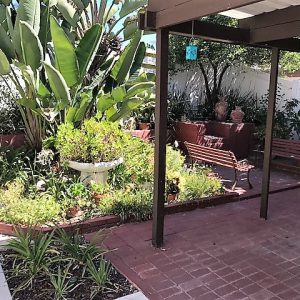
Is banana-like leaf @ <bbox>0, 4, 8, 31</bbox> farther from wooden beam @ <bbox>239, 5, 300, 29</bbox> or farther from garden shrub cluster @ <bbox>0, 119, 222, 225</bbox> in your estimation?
wooden beam @ <bbox>239, 5, 300, 29</bbox>

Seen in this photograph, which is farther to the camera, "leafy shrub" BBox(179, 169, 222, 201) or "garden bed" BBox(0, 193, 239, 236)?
"leafy shrub" BBox(179, 169, 222, 201)

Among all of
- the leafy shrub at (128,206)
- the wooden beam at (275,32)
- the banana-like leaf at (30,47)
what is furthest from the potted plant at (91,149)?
the wooden beam at (275,32)

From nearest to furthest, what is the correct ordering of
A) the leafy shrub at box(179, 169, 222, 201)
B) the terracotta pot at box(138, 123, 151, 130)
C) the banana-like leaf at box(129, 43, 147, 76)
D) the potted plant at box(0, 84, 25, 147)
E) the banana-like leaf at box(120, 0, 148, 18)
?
the leafy shrub at box(179, 169, 222, 201) < the banana-like leaf at box(120, 0, 148, 18) < the potted plant at box(0, 84, 25, 147) < the banana-like leaf at box(129, 43, 147, 76) < the terracotta pot at box(138, 123, 151, 130)

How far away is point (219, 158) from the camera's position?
19.4ft

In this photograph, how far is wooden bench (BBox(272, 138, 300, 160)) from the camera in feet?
23.3

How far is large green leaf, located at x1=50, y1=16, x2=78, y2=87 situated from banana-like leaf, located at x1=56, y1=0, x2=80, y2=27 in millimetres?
1103

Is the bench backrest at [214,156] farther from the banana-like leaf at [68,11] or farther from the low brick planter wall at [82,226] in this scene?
the banana-like leaf at [68,11]

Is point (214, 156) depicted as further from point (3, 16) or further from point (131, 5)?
point (3, 16)

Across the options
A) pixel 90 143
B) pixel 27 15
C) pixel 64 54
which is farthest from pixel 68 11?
pixel 90 143

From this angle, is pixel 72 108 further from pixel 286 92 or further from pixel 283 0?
pixel 286 92

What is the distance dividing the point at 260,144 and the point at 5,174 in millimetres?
6192

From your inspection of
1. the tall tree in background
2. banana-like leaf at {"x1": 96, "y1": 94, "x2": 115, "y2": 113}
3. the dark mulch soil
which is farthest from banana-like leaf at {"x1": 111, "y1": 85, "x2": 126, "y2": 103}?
the tall tree in background

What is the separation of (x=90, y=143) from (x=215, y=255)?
223 cm

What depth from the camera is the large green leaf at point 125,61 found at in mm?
5414
